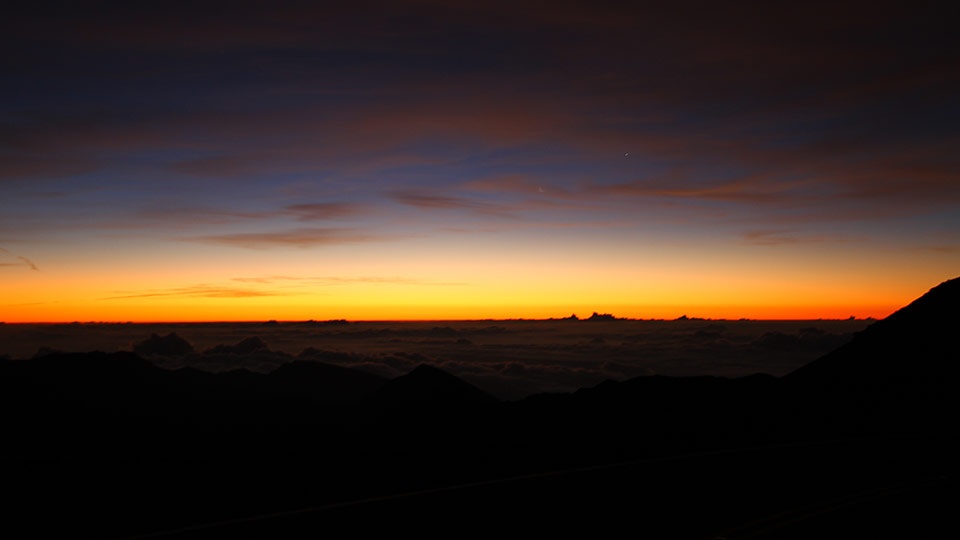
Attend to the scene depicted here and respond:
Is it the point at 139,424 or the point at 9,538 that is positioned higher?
the point at 9,538

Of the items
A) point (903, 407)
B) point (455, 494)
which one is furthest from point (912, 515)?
point (903, 407)

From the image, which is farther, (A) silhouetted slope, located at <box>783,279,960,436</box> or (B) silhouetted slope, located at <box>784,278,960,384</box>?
(B) silhouetted slope, located at <box>784,278,960,384</box>

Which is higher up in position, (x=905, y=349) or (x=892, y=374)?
(x=905, y=349)

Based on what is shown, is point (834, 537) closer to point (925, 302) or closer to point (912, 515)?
point (912, 515)

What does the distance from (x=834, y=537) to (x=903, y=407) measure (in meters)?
60.5

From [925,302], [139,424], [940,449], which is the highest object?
[925,302]

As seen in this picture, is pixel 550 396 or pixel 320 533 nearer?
pixel 320 533

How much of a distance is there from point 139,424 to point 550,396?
379 ft

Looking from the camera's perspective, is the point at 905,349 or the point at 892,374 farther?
the point at 905,349

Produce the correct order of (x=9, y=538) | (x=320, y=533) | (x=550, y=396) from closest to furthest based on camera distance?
(x=320, y=533) → (x=9, y=538) → (x=550, y=396)

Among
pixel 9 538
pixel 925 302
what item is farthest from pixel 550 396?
pixel 9 538

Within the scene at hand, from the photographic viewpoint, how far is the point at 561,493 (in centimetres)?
1091

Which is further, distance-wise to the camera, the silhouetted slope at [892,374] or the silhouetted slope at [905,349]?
the silhouetted slope at [905,349]

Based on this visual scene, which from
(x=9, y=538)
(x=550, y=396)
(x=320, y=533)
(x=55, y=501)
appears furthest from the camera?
(x=550, y=396)
